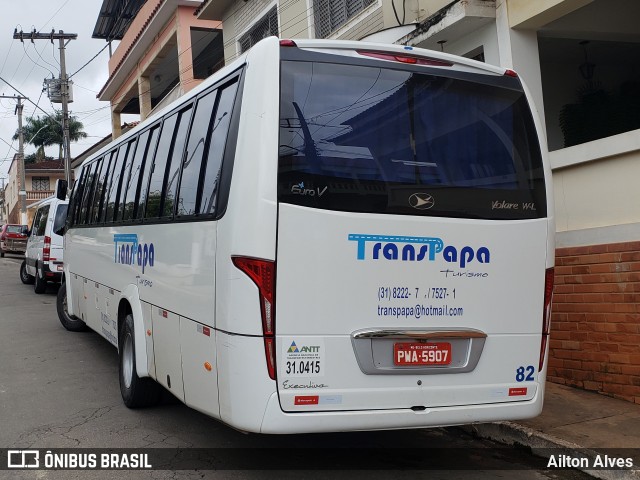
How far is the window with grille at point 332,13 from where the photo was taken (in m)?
11.2

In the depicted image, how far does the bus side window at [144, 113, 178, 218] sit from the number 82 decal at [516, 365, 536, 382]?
121 inches

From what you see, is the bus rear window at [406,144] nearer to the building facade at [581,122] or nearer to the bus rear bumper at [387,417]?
the bus rear bumper at [387,417]

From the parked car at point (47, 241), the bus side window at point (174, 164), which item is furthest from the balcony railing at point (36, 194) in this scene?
the bus side window at point (174, 164)

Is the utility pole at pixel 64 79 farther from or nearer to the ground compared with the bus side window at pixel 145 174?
farther from the ground

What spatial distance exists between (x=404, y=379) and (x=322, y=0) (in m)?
9.46

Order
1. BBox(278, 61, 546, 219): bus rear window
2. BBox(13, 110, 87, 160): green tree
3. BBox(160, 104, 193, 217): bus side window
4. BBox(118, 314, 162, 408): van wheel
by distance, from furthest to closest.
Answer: BBox(13, 110, 87, 160): green tree
BBox(118, 314, 162, 408): van wheel
BBox(160, 104, 193, 217): bus side window
BBox(278, 61, 546, 219): bus rear window

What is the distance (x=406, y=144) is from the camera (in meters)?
4.42

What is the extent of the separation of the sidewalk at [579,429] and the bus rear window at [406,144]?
178 centimetres

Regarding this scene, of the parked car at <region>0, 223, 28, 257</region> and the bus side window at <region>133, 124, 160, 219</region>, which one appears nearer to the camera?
the bus side window at <region>133, 124, 160, 219</region>

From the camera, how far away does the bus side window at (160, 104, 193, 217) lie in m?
5.27

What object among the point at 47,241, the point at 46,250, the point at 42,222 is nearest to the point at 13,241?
the point at 42,222

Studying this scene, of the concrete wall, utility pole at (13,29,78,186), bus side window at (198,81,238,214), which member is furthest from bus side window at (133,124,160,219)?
utility pole at (13,29,78,186)

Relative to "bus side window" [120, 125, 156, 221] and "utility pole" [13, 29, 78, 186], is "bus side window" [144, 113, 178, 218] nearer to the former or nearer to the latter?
"bus side window" [120, 125, 156, 221]

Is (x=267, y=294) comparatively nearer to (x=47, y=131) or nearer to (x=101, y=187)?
(x=101, y=187)
